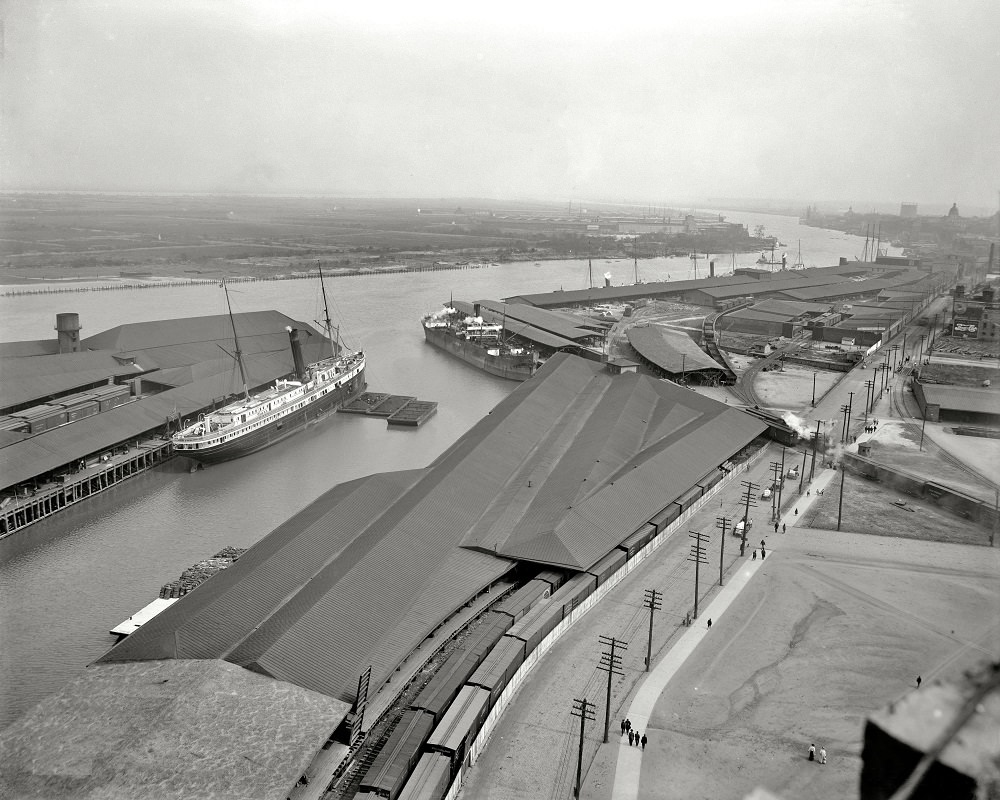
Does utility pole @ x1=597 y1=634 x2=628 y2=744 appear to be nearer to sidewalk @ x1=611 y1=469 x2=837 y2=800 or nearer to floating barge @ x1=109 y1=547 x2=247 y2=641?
sidewalk @ x1=611 y1=469 x2=837 y2=800

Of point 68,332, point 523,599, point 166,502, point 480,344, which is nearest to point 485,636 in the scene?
point 523,599

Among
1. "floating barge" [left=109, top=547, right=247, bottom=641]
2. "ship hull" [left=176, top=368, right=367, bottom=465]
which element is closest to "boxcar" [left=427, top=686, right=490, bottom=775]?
"floating barge" [left=109, top=547, right=247, bottom=641]

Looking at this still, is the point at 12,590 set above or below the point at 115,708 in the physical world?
below

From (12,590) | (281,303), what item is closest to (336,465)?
(12,590)

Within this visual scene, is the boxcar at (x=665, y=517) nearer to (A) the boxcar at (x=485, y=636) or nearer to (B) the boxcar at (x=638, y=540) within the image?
(B) the boxcar at (x=638, y=540)

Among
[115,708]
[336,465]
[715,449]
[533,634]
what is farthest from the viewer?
[336,465]

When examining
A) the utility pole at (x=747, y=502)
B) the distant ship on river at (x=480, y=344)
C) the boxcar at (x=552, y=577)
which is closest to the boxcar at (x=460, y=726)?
the boxcar at (x=552, y=577)

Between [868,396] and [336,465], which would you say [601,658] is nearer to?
[336,465]
